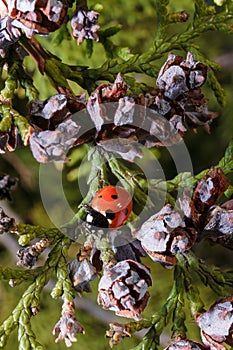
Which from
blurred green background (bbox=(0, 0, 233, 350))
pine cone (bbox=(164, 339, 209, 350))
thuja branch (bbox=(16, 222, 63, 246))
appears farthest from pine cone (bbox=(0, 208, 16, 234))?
blurred green background (bbox=(0, 0, 233, 350))

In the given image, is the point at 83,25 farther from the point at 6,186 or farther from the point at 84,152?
the point at 84,152

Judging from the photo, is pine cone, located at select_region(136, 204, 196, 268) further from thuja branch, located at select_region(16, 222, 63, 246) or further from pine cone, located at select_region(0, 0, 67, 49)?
pine cone, located at select_region(0, 0, 67, 49)

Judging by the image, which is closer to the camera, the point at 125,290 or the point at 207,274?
the point at 125,290

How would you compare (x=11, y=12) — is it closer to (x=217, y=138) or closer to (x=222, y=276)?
(x=222, y=276)

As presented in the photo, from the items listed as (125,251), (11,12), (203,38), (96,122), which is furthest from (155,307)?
(11,12)

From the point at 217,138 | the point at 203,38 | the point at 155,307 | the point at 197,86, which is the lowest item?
the point at 155,307

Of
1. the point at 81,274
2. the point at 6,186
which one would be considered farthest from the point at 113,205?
the point at 6,186

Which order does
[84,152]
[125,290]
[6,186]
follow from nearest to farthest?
1. [125,290]
2. [6,186]
3. [84,152]

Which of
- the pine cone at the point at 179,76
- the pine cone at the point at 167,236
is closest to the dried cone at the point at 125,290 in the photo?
the pine cone at the point at 167,236
